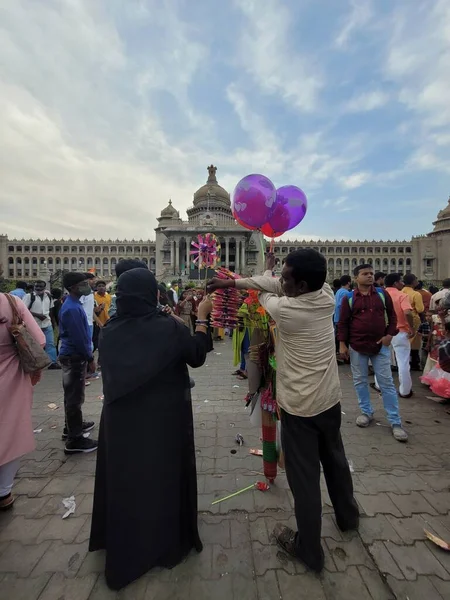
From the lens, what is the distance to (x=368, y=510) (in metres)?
2.22

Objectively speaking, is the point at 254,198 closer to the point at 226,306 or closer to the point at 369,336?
the point at 226,306

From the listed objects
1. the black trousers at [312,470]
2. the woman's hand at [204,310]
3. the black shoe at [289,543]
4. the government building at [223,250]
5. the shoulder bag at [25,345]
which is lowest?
the black shoe at [289,543]

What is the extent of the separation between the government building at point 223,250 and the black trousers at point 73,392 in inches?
1850

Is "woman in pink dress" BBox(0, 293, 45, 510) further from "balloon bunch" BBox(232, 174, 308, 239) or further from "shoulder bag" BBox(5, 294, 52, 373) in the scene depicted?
"balloon bunch" BBox(232, 174, 308, 239)

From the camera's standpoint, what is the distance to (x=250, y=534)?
200cm

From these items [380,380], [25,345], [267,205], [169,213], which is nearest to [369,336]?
[380,380]

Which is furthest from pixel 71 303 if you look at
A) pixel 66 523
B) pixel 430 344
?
pixel 430 344

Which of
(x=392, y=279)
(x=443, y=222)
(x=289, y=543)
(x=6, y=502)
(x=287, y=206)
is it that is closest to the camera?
(x=289, y=543)

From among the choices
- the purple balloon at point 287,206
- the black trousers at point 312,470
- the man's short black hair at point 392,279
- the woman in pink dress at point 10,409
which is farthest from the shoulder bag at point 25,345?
the man's short black hair at point 392,279

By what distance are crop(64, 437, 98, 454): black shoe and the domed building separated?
132 feet

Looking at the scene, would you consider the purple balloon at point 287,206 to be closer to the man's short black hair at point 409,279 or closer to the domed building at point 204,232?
the man's short black hair at point 409,279

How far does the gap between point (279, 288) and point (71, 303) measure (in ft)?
8.04

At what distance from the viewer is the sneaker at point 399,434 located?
3.24 meters

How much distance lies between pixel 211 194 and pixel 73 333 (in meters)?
61.5
